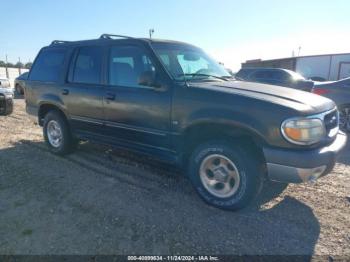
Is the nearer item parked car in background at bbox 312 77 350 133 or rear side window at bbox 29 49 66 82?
rear side window at bbox 29 49 66 82

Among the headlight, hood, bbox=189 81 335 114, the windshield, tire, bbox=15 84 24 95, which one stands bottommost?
tire, bbox=15 84 24 95

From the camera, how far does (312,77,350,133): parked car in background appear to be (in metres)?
7.38

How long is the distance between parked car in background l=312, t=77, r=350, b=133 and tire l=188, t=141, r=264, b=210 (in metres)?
5.44

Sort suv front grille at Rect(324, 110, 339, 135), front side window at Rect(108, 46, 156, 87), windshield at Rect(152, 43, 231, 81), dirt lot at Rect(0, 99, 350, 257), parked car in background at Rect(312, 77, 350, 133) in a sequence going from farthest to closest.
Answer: parked car in background at Rect(312, 77, 350, 133)
front side window at Rect(108, 46, 156, 87)
windshield at Rect(152, 43, 231, 81)
suv front grille at Rect(324, 110, 339, 135)
dirt lot at Rect(0, 99, 350, 257)

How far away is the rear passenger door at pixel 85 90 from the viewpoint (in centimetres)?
446

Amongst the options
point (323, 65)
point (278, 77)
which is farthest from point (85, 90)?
point (323, 65)

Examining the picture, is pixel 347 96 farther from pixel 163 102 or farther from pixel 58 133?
pixel 58 133

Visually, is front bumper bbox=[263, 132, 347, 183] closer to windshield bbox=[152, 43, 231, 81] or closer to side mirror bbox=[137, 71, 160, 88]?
windshield bbox=[152, 43, 231, 81]

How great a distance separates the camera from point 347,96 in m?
7.34

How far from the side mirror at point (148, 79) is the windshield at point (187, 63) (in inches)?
9.9

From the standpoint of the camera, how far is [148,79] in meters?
→ 3.58

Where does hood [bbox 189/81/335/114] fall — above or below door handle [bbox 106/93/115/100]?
above

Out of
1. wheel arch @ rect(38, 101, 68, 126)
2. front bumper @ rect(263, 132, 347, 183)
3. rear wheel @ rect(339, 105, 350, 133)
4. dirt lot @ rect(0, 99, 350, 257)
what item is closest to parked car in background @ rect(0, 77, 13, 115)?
wheel arch @ rect(38, 101, 68, 126)

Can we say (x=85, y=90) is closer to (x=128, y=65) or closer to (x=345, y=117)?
(x=128, y=65)
